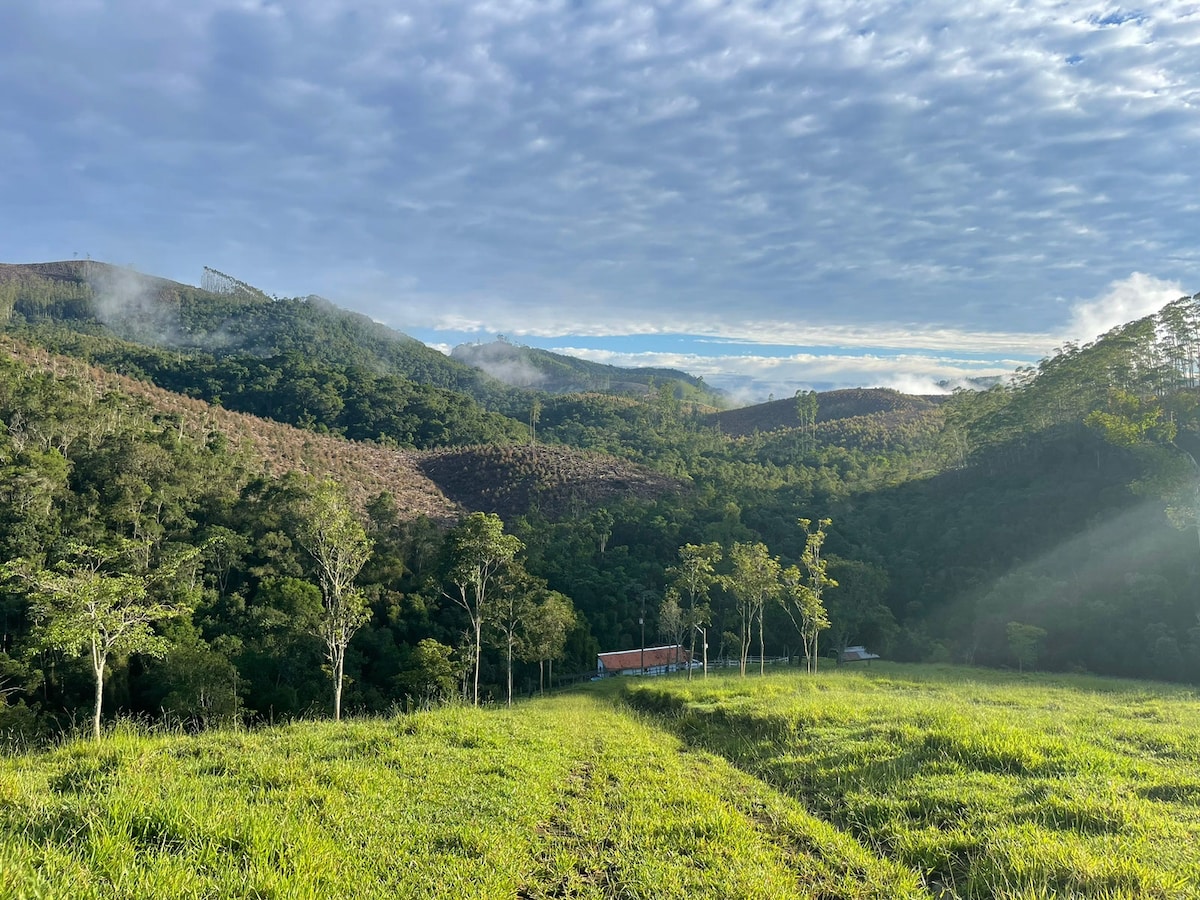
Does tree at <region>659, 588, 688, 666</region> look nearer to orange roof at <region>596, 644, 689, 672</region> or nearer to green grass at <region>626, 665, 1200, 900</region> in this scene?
orange roof at <region>596, 644, 689, 672</region>

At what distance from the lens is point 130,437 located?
34344 millimetres

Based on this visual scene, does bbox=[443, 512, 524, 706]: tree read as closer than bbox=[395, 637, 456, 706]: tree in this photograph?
Yes

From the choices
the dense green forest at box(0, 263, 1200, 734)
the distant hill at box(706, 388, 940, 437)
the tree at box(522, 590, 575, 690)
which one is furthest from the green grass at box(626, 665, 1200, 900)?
the distant hill at box(706, 388, 940, 437)

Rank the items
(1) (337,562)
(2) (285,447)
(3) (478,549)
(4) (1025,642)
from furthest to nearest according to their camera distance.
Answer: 1. (2) (285,447)
2. (4) (1025,642)
3. (3) (478,549)
4. (1) (337,562)

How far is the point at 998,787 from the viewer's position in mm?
5770

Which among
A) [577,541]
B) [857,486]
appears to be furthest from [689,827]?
[857,486]

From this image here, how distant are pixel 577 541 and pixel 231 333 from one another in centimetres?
18255

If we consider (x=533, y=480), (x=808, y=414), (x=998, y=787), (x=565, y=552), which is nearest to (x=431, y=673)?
(x=998, y=787)

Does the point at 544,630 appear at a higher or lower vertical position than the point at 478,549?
lower

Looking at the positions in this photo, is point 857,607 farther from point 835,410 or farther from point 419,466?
point 835,410

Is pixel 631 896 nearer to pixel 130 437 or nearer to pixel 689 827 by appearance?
pixel 689 827

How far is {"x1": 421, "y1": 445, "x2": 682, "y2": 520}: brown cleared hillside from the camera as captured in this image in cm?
6881

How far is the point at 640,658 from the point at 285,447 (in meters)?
42.7

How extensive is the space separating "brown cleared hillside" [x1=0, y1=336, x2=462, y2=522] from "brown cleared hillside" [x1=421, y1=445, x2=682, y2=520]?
4.22 metres
